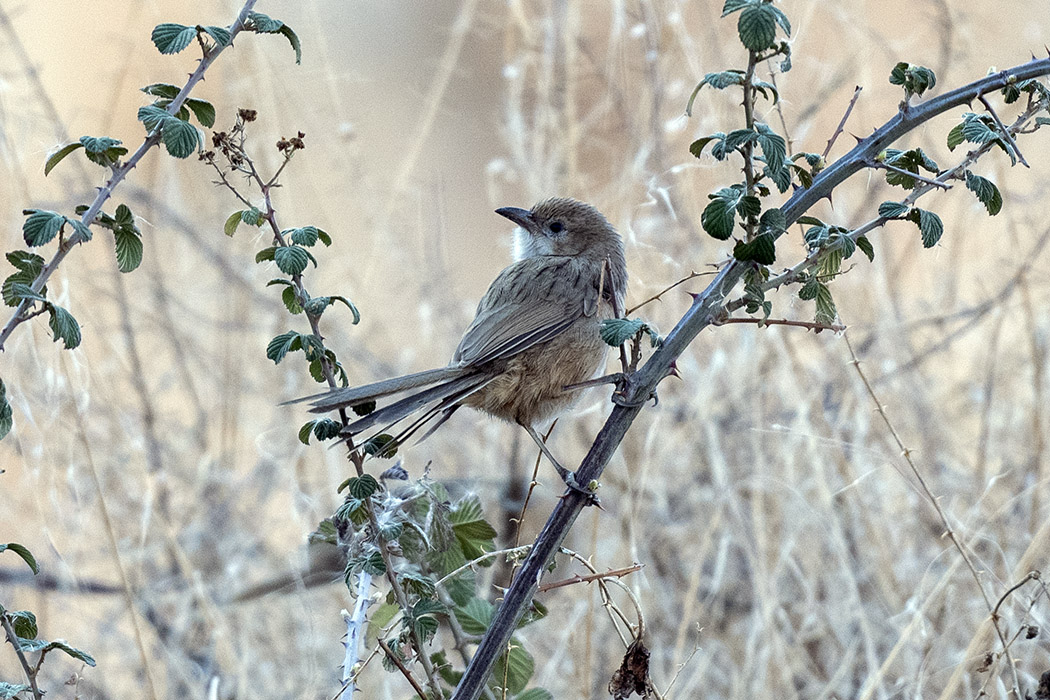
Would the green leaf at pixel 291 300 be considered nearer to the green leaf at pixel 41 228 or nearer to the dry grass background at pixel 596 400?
the green leaf at pixel 41 228

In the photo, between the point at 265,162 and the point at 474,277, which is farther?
the point at 474,277

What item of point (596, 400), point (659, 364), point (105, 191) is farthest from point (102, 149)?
point (596, 400)

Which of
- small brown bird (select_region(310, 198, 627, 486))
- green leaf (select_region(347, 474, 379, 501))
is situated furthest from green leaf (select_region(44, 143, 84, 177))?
small brown bird (select_region(310, 198, 627, 486))

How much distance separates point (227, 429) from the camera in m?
4.54

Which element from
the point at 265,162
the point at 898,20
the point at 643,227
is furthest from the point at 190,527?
the point at 898,20

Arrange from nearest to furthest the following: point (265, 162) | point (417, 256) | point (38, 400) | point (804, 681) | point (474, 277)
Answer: point (804, 681)
point (38, 400)
point (265, 162)
point (417, 256)
point (474, 277)

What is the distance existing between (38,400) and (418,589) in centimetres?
289

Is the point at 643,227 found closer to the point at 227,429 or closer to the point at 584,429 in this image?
the point at 584,429

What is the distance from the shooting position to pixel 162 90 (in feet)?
5.18

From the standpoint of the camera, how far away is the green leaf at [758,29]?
1338mm

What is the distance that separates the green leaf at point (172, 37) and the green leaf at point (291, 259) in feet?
1.04

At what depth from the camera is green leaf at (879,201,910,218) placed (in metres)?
1.57

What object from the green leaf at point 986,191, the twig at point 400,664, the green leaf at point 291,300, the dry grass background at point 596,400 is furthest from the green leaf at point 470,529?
the dry grass background at point 596,400

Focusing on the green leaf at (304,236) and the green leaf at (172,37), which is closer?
the green leaf at (172,37)
